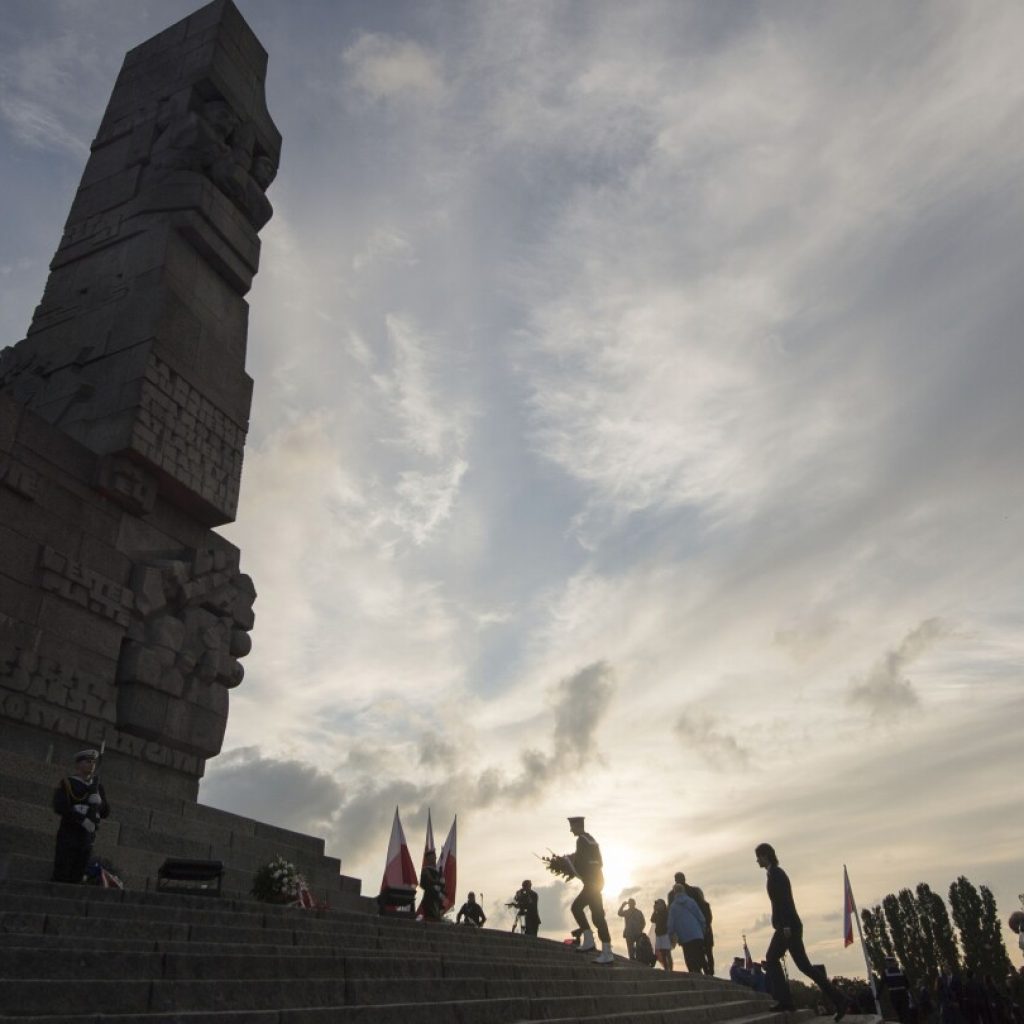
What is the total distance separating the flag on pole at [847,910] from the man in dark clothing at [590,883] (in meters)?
11.0

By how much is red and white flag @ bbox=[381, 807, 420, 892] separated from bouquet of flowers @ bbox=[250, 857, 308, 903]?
537 centimetres

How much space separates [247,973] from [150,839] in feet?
16.2

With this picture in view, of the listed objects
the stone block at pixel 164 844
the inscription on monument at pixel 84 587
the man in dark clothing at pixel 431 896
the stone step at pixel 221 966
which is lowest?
the stone step at pixel 221 966

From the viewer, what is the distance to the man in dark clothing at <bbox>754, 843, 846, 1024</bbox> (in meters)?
8.16

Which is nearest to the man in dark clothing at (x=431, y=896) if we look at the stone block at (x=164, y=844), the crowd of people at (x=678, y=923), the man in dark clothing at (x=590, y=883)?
the crowd of people at (x=678, y=923)

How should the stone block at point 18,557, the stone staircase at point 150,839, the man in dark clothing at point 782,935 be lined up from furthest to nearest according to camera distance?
the stone block at point 18,557, the man in dark clothing at point 782,935, the stone staircase at point 150,839

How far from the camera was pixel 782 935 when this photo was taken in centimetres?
821

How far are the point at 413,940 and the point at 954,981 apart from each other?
11.2 m

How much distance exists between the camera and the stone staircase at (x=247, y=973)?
163 inches

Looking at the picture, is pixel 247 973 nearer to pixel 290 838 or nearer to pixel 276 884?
pixel 276 884

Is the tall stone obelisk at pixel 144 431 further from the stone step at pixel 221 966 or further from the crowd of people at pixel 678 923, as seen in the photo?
the stone step at pixel 221 966

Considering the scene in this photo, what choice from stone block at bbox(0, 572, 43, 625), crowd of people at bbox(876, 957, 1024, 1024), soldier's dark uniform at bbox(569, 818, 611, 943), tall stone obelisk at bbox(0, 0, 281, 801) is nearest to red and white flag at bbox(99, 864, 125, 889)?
tall stone obelisk at bbox(0, 0, 281, 801)

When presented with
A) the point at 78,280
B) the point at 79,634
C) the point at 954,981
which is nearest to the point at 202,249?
the point at 78,280

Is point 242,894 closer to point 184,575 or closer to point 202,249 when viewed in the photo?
point 184,575
